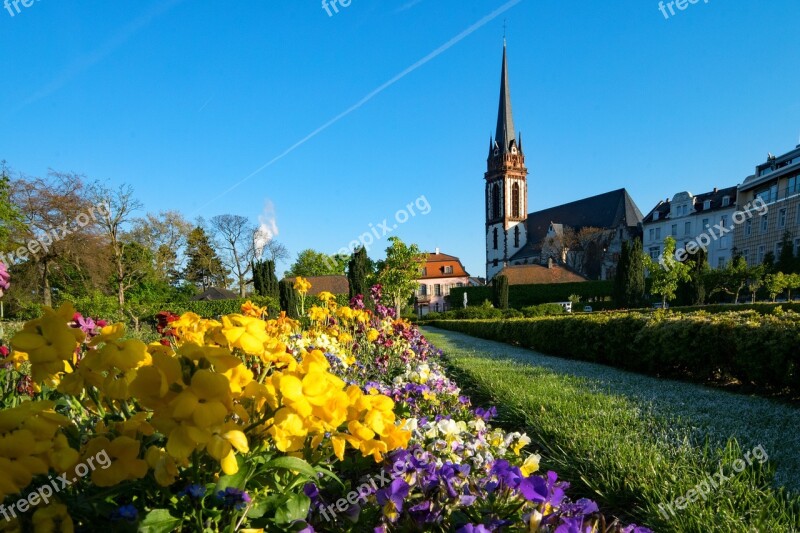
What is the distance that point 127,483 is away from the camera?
37.0 inches

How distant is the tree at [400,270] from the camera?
28312mm

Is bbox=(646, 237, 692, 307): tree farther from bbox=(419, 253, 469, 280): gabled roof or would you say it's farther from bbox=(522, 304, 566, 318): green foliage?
bbox=(419, 253, 469, 280): gabled roof

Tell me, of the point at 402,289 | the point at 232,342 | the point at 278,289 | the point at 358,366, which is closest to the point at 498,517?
the point at 232,342

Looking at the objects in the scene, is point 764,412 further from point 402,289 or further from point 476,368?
point 402,289

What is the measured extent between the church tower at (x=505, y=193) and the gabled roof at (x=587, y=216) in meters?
1.79

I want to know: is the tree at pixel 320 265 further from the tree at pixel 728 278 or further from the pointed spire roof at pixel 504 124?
the tree at pixel 728 278

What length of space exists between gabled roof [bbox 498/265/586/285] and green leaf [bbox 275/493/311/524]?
39262 mm

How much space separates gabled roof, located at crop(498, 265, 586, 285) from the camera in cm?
3975

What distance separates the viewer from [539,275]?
40562mm

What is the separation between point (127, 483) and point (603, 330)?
8.69 metres

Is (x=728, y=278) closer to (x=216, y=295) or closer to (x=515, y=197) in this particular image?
(x=216, y=295)

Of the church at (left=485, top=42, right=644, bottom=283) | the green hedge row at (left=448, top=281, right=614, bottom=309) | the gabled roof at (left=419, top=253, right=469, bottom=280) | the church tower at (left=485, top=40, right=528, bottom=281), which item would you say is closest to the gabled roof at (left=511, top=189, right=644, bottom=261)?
the church at (left=485, top=42, right=644, bottom=283)

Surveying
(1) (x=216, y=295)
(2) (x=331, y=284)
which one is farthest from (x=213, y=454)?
(1) (x=216, y=295)

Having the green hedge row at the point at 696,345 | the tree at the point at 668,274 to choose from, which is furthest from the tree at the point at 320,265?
the green hedge row at the point at 696,345
